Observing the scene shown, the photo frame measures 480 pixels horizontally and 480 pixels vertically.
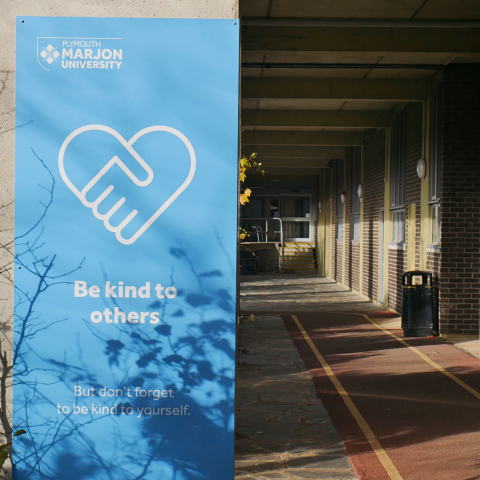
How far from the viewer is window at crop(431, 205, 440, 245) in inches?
428

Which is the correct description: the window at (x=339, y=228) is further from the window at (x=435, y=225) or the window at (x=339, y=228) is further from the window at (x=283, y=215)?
the window at (x=435, y=225)

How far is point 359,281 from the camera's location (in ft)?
60.0

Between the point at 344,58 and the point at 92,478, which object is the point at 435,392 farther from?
the point at 344,58

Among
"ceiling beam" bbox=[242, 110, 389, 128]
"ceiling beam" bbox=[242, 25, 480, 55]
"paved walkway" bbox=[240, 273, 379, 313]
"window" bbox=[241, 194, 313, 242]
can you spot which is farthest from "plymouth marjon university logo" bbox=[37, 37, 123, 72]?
"window" bbox=[241, 194, 313, 242]

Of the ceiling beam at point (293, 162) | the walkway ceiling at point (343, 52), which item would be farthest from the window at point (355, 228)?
the walkway ceiling at point (343, 52)

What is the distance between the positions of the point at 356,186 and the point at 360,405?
43.5 ft

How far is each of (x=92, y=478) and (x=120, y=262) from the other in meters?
1.01

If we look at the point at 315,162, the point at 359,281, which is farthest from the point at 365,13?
the point at 315,162

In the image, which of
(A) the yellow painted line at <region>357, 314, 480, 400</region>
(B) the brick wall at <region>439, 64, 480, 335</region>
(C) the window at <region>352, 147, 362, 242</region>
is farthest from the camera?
(C) the window at <region>352, 147, 362, 242</region>

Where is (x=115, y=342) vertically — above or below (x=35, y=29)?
below

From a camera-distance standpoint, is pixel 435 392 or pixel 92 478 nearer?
pixel 92 478

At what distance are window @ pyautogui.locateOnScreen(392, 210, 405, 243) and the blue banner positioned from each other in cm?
1123

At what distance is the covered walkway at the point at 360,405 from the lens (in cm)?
466

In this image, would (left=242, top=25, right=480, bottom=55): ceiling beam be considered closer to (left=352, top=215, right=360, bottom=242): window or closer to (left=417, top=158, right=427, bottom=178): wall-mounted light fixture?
(left=417, top=158, right=427, bottom=178): wall-mounted light fixture
